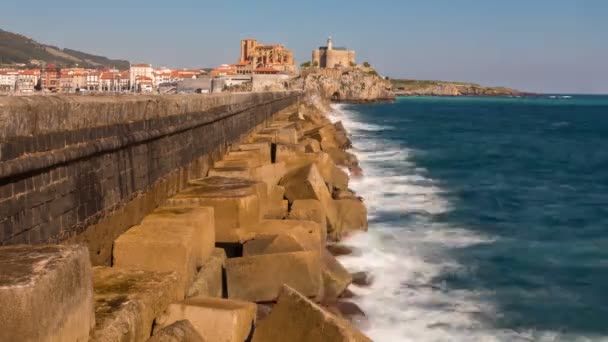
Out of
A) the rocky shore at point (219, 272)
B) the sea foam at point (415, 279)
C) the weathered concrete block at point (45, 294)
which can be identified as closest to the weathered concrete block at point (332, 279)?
the rocky shore at point (219, 272)

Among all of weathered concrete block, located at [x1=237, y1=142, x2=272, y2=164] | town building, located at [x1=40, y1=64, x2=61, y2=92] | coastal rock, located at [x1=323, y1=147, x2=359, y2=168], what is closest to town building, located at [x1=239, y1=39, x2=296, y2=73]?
town building, located at [x1=40, y1=64, x2=61, y2=92]

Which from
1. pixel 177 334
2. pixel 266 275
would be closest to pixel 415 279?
pixel 266 275

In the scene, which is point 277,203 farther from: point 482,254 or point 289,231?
point 482,254

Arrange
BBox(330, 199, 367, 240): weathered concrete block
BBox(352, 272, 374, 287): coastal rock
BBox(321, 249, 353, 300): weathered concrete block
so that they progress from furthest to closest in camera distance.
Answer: BBox(330, 199, 367, 240): weathered concrete block < BBox(352, 272, 374, 287): coastal rock < BBox(321, 249, 353, 300): weathered concrete block

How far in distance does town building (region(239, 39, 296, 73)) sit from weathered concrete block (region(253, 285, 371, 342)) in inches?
5098

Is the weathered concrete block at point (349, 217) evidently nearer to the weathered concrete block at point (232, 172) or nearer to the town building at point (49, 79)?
the weathered concrete block at point (232, 172)

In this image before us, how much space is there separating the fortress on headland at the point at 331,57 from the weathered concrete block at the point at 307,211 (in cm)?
13790

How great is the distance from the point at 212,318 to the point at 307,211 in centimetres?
425

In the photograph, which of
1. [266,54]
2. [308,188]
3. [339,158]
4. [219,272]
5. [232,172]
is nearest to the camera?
[219,272]

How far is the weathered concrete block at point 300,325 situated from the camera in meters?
4.07

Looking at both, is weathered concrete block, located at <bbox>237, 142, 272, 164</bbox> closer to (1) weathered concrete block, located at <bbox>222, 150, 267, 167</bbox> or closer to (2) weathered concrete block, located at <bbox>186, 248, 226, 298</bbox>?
(1) weathered concrete block, located at <bbox>222, 150, 267, 167</bbox>

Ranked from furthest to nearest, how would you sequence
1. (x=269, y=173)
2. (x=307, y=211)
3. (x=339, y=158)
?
(x=339, y=158) < (x=269, y=173) < (x=307, y=211)

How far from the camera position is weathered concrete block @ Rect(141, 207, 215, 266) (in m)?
5.65

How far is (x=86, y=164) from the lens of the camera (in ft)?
17.0
